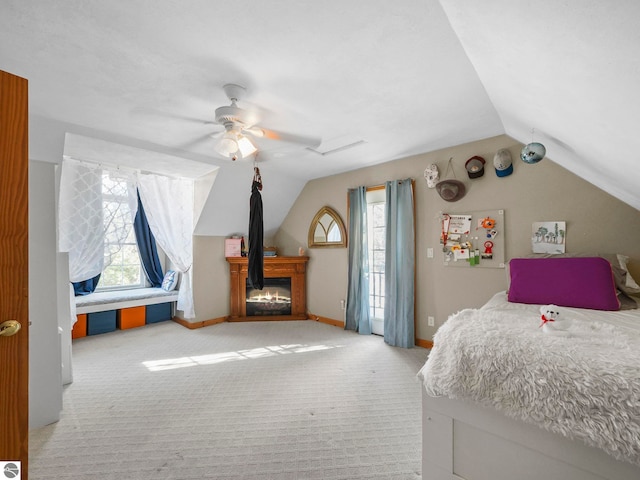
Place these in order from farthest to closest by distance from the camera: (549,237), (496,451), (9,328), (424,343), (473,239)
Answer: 1. (424,343)
2. (473,239)
3. (549,237)
4. (496,451)
5. (9,328)

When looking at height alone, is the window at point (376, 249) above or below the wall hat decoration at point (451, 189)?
below

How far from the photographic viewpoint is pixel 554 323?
1.34m

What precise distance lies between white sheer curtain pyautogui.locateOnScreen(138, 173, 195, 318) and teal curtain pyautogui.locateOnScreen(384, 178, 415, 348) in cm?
280

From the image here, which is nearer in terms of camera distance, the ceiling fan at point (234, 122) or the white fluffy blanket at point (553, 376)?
the white fluffy blanket at point (553, 376)

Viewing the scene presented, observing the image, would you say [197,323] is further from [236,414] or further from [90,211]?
[236,414]

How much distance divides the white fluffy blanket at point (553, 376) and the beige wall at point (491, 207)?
1.42 metres

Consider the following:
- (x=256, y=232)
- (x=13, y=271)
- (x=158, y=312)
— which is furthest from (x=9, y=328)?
(x=158, y=312)

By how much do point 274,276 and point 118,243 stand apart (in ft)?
7.71

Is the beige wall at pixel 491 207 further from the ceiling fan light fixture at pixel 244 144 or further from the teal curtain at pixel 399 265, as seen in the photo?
A: the ceiling fan light fixture at pixel 244 144

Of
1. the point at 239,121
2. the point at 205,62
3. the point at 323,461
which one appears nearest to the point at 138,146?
the point at 239,121

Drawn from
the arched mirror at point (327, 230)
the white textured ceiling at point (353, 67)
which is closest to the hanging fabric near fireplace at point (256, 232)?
the white textured ceiling at point (353, 67)

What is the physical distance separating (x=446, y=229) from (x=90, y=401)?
362cm

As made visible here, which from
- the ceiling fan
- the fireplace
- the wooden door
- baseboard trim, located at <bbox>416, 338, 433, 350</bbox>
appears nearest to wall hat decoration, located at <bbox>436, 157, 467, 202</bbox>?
baseboard trim, located at <bbox>416, 338, 433, 350</bbox>

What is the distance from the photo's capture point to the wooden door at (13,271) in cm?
95
